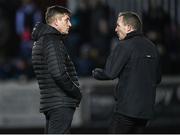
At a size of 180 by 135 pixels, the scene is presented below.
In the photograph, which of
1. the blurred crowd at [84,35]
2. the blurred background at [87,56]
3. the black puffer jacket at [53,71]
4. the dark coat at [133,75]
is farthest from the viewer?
the blurred crowd at [84,35]

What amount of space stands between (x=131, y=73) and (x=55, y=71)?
73cm

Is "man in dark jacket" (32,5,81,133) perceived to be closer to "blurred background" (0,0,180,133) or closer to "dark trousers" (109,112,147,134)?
"dark trousers" (109,112,147,134)

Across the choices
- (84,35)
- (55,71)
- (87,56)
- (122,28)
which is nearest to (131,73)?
(122,28)

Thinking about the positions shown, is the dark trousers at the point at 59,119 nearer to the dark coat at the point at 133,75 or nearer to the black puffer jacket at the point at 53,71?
the black puffer jacket at the point at 53,71

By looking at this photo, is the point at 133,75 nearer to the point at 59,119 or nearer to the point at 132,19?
the point at 132,19

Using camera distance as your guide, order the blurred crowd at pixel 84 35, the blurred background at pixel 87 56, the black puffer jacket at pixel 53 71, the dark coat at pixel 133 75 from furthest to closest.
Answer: the blurred crowd at pixel 84 35
the blurred background at pixel 87 56
the dark coat at pixel 133 75
the black puffer jacket at pixel 53 71

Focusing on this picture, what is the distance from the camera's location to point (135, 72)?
21.3 feet

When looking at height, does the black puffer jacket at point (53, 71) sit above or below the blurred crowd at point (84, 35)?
above

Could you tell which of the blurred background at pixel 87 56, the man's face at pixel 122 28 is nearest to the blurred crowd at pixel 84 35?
the blurred background at pixel 87 56

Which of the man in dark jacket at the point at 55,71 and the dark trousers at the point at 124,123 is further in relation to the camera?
the dark trousers at the point at 124,123

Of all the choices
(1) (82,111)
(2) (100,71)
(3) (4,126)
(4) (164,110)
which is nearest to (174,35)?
(4) (164,110)

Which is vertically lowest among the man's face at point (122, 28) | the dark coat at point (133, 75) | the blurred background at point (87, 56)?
the blurred background at point (87, 56)

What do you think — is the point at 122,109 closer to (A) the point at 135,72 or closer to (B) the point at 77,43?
(A) the point at 135,72

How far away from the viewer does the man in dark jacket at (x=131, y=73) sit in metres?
6.50
